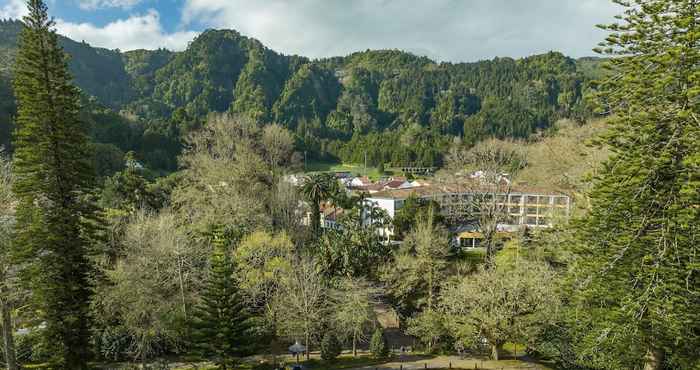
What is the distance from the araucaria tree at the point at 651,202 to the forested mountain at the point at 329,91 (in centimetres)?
8676

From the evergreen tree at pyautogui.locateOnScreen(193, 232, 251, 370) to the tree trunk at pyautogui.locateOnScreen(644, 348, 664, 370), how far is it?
14.3 metres

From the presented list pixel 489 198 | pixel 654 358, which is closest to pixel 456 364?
pixel 654 358

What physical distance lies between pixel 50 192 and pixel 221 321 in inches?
318

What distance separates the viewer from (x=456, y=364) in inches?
803

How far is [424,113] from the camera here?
164 metres

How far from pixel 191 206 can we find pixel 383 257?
44.5ft

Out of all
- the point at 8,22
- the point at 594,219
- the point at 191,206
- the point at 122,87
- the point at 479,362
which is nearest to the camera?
the point at 594,219

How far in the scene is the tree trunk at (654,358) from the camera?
391 inches

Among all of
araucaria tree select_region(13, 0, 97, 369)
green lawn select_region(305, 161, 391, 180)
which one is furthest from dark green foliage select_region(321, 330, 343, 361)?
green lawn select_region(305, 161, 391, 180)

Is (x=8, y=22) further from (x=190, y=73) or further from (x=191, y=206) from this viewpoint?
(x=191, y=206)

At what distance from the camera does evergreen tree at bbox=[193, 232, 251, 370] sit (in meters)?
18.0

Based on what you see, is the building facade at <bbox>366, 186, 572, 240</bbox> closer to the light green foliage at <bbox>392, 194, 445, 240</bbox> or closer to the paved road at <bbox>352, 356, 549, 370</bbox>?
the light green foliage at <bbox>392, 194, 445, 240</bbox>

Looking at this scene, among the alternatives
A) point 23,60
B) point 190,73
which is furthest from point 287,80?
point 23,60

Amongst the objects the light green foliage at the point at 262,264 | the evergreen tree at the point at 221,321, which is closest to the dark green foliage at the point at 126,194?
the light green foliage at the point at 262,264
